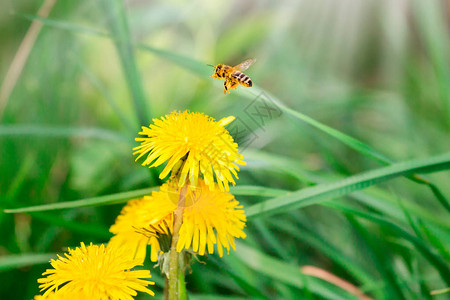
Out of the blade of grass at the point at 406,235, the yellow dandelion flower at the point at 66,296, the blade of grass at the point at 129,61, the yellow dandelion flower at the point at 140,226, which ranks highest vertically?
the blade of grass at the point at 129,61

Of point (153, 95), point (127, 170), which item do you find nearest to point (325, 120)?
point (153, 95)

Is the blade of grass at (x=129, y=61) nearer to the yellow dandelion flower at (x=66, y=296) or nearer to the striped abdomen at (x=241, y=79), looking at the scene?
the striped abdomen at (x=241, y=79)

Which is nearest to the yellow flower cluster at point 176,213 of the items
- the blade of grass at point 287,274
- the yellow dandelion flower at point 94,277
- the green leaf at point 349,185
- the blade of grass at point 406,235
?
the yellow dandelion flower at point 94,277

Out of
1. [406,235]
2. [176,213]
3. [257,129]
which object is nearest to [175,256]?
[176,213]

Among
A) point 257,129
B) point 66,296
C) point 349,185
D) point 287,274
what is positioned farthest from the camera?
point 257,129

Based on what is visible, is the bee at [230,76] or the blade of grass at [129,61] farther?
the blade of grass at [129,61]

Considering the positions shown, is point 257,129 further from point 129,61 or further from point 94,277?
point 94,277

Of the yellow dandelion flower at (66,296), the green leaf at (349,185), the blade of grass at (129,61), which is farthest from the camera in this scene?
the blade of grass at (129,61)
